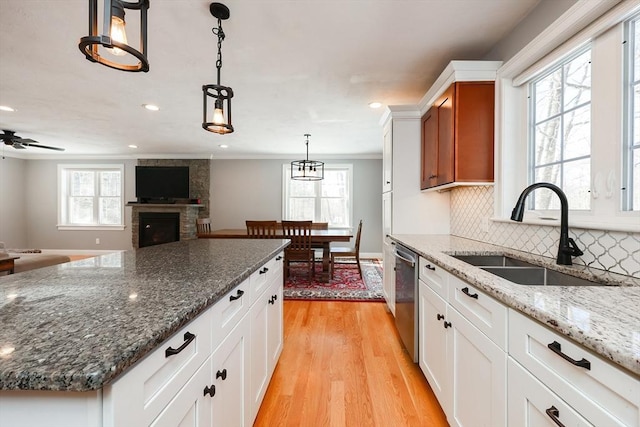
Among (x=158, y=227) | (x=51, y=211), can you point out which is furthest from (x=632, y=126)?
(x=51, y=211)

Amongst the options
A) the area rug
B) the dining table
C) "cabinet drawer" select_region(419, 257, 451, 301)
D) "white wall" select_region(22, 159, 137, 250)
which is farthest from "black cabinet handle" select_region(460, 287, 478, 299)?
"white wall" select_region(22, 159, 137, 250)

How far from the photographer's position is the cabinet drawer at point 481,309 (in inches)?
39.1

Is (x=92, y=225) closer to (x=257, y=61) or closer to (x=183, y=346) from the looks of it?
(x=257, y=61)

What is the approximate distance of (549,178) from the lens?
1738 millimetres

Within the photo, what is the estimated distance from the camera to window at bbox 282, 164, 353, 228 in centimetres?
659

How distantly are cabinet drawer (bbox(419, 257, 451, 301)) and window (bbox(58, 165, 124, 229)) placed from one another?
285 inches

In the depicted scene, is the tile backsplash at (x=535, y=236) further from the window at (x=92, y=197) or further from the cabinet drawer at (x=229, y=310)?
the window at (x=92, y=197)

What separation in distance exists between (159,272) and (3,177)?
8.11 meters

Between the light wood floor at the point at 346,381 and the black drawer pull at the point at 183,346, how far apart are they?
3.68ft

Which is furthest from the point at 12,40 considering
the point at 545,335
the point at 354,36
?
the point at 545,335

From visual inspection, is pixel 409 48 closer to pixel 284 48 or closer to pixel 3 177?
pixel 284 48

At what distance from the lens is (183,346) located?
2.45 ft

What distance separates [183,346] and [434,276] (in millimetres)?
1389

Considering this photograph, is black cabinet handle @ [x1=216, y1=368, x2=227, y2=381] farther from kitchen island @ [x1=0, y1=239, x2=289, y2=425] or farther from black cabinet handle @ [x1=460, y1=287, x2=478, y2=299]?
black cabinet handle @ [x1=460, y1=287, x2=478, y2=299]
